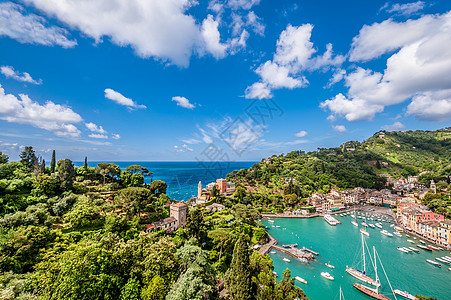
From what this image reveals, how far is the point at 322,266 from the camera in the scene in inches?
781

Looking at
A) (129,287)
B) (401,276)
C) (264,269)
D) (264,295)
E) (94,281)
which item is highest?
(94,281)

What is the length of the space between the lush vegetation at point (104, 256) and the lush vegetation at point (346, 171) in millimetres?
25770

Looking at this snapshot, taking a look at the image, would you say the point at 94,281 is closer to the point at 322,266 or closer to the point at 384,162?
the point at 322,266

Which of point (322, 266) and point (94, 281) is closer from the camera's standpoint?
point (94, 281)

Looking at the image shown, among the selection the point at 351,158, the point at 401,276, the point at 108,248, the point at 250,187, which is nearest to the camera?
the point at 108,248

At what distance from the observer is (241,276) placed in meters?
11.1

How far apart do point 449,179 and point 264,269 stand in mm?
66792

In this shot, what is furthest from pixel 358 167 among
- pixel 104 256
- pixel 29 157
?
pixel 29 157

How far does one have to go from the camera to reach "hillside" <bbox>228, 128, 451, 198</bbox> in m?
53.5

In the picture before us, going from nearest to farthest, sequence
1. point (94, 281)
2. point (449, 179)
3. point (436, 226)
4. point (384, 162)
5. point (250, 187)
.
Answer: point (94, 281) → point (436, 226) → point (449, 179) → point (250, 187) → point (384, 162)

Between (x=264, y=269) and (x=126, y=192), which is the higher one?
(x=126, y=192)

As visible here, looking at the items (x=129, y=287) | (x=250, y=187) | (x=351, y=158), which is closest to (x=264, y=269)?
(x=129, y=287)

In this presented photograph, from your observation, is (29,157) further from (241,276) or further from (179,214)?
(241,276)

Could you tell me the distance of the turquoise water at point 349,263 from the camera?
16.6 metres
